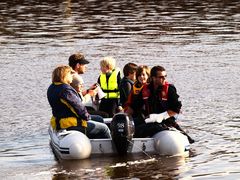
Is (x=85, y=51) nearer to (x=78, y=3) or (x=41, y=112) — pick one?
(x=41, y=112)

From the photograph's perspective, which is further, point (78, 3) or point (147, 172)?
point (78, 3)

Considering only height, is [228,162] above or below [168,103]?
below

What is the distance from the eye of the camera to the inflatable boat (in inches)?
560

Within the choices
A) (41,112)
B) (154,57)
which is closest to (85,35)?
(154,57)

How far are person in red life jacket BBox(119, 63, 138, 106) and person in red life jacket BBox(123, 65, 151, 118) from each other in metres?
0.67

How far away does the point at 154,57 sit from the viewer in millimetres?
27234

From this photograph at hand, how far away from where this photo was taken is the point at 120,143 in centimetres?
1438

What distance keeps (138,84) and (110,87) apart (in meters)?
1.50

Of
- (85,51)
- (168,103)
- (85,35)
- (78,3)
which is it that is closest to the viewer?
(168,103)

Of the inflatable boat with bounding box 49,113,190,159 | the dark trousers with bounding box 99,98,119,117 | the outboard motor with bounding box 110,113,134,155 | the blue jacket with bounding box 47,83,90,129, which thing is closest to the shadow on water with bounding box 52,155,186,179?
the inflatable boat with bounding box 49,113,190,159

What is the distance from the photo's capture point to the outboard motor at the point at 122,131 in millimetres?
14219

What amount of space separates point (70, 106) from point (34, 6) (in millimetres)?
33154

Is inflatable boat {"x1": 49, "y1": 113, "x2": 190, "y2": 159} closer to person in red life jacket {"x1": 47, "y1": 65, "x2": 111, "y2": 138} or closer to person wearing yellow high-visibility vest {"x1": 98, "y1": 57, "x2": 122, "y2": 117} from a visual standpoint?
person in red life jacket {"x1": 47, "y1": 65, "x2": 111, "y2": 138}

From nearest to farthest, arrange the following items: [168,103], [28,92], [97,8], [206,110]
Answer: [168,103] → [206,110] → [28,92] → [97,8]
